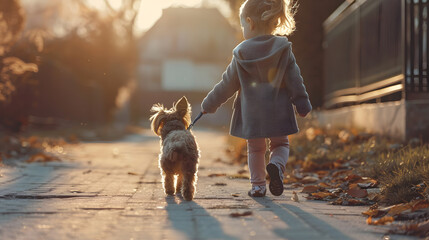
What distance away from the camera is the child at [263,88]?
4836 millimetres

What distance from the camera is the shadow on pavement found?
3209mm

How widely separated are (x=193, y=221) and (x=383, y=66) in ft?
18.6

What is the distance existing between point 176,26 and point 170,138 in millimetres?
47546

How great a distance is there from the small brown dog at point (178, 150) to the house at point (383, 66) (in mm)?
3375

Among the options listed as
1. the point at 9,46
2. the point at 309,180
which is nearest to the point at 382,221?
the point at 309,180

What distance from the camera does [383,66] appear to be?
27.7 feet

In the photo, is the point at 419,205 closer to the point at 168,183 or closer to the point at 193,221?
the point at 193,221

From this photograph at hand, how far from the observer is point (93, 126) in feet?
75.0

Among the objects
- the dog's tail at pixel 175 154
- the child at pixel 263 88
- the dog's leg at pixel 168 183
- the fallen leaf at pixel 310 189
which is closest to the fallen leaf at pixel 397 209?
the child at pixel 263 88

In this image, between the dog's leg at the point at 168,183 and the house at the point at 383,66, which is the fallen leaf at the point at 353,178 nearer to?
the dog's leg at the point at 168,183

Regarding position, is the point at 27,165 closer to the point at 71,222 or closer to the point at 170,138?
the point at 170,138

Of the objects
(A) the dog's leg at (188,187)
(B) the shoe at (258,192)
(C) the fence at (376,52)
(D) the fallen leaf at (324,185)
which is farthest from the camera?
(C) the fence at (376,52)

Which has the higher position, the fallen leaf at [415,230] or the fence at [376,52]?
the fence at [376,52]

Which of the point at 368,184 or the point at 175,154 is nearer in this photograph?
the point at 175,154
